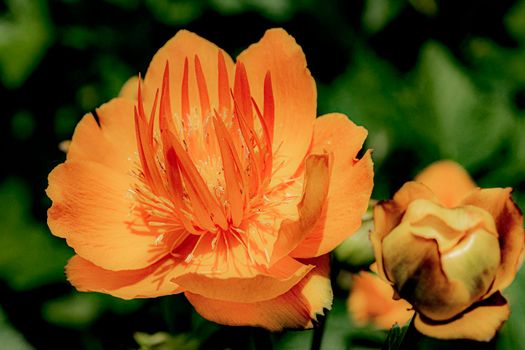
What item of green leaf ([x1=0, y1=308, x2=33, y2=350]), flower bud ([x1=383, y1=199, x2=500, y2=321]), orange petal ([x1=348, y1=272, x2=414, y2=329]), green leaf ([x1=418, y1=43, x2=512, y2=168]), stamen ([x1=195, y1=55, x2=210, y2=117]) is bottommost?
orange petal ([x1=348, y1=272, x2=414, y2=329])

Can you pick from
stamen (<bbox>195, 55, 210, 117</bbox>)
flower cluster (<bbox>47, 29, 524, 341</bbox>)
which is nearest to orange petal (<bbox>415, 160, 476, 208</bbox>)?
flower cluster (<bbox>47, 29, 524, 341</bbox>)

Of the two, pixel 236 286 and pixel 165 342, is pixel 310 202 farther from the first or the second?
pixel 165 342

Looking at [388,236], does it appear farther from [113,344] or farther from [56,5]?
[56,5]

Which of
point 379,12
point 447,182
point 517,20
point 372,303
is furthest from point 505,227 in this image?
point 517,20

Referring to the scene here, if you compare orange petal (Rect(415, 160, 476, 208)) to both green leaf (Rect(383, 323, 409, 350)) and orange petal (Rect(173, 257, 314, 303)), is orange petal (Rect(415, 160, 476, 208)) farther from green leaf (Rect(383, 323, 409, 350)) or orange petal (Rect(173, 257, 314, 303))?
orange petal (Rect(173, 257, 314, 303))

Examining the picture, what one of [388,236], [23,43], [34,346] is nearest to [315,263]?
[388,236]
